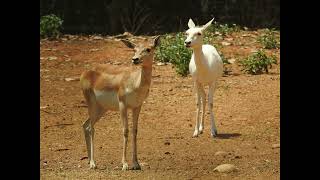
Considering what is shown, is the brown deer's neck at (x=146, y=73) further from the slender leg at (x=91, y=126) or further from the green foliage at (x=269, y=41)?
the green foliage at (x=269, y=41)

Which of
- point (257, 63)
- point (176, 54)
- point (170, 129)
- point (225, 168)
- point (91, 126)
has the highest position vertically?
point (176, 54)

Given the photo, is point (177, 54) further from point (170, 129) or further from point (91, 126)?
point (91, 126)

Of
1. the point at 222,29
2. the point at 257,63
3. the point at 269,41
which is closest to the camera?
the point at 257,63

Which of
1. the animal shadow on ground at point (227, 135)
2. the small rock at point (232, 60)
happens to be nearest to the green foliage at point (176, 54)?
the small rock at point (232, 60)

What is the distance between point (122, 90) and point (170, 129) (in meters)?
2.53

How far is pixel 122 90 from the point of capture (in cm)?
819

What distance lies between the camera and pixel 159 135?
33.5 ft

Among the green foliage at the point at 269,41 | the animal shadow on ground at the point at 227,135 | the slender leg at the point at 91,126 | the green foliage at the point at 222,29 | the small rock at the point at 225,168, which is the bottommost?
the animal shadow on ground at the point at 227,135

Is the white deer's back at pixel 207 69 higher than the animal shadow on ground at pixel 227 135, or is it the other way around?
the white deer's back at pixel 207 69

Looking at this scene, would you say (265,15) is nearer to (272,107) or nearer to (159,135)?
(272,107)

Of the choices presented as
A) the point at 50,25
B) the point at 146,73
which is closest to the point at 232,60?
the point at 50,25

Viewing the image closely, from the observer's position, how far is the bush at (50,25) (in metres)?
19.2

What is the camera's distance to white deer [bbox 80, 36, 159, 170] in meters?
8.06

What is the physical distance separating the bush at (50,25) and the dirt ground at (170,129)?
265 centimetres
